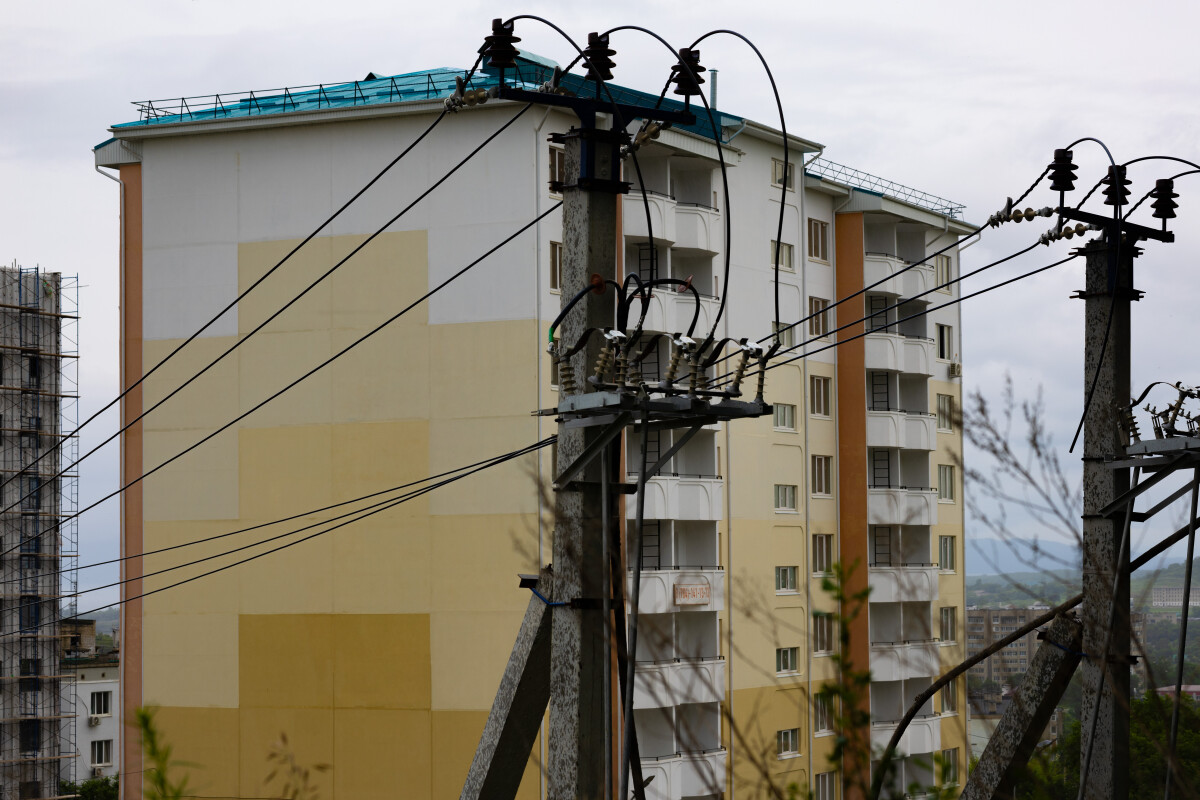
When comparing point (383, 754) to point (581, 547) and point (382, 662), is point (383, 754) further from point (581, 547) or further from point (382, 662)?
point (581, 547)

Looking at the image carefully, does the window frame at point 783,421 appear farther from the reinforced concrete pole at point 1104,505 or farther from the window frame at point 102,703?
the window frame at point 102,703

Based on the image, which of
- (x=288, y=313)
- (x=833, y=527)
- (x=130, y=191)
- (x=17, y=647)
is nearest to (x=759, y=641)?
(x=833, y=527)

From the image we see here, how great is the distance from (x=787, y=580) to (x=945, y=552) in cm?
1043

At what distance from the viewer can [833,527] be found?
1772 inches

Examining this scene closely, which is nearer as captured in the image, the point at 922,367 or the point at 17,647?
the point at 922,367

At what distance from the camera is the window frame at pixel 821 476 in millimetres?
44500

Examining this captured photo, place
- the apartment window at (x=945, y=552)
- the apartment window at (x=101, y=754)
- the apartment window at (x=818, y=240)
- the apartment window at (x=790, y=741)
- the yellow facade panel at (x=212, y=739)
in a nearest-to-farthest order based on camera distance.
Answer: the yellow facade panel at (x=212, y=739), the apartment window at (x=790, y=741), the apartment window at (x=818, y=240), the apartment window at (x=945, y=552), the apartment window at (x=101, y=754)

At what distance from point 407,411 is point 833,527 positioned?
52.7ft

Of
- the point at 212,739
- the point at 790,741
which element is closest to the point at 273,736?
the point at 212,739

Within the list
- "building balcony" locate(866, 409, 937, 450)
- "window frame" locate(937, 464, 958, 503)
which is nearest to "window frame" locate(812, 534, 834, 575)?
"building balcony" locate(866, 409, 937, 450)

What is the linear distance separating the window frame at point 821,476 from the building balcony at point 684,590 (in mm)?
6690

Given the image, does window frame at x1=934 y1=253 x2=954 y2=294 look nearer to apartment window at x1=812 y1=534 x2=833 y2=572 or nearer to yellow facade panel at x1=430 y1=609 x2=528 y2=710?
apartment window at x1=812 y1=534 x2=833 y2=572

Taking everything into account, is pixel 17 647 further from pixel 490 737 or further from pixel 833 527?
pixel 490 737

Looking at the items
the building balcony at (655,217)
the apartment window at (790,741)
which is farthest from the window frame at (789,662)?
the building balcony at (655,217)
